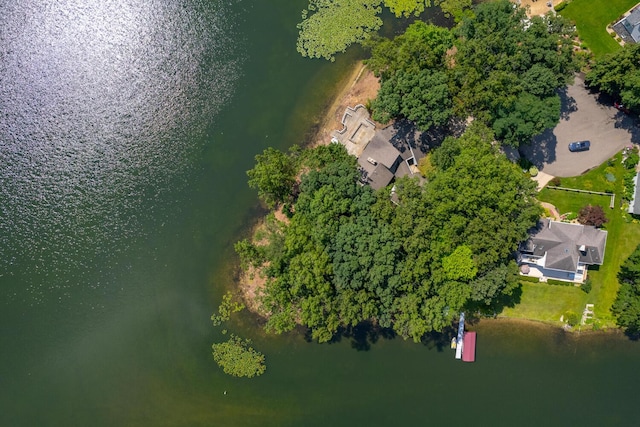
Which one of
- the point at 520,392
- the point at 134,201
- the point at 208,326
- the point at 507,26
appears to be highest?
the point at 507,26

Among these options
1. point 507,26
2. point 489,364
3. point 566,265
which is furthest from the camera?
point 489,364

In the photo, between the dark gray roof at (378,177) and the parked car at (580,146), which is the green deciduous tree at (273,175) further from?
the parked car at (580,146)

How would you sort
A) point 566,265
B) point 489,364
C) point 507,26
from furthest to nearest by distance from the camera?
1. point 489,364
2. point 566,265
3. point 507,26

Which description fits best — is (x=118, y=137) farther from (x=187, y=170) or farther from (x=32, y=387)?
(x=32, y=387)

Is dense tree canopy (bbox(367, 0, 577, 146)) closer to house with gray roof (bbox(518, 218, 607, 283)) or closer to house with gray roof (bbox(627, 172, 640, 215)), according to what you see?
house with gray roof (bbox(518, 218, 607, 283))

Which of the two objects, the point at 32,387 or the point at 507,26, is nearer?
the point at 507,26

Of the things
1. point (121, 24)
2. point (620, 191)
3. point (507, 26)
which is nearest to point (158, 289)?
point (121, 24)

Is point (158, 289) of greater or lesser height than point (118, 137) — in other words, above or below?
below
